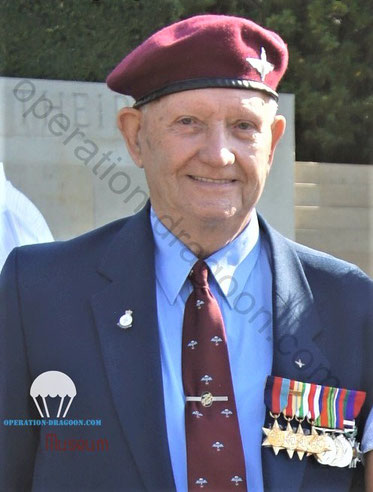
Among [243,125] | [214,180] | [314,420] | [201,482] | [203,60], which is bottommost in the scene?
[201,482]

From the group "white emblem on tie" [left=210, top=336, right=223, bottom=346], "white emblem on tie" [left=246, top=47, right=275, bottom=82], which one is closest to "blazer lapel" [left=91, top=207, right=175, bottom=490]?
"white emblem on tie" [left=210, top=336, right=223, bottom=346]

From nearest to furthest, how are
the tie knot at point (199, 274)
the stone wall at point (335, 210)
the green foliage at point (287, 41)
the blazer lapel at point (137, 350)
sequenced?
the blazer lapel at point (137, 350) → the tie knot at point (199, 274) → the green foliage at point (287, 41) → the stone wall at point (335, 210)

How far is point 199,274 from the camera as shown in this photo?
1.68 meters

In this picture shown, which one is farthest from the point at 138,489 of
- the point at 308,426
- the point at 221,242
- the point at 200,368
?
the point at 221,242

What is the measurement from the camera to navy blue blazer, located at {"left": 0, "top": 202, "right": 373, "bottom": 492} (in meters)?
1.60

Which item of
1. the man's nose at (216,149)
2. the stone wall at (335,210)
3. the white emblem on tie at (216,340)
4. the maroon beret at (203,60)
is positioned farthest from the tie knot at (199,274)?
the stone wall at (335,210)

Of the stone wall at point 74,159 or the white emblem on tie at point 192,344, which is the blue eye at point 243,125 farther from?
the stone wall at point 74,159

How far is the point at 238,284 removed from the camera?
1.70m

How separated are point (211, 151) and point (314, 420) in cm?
54

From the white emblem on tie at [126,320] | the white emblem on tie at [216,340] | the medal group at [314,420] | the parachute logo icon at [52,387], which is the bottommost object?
the medal group at [314,420]

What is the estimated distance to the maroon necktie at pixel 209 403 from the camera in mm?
1578

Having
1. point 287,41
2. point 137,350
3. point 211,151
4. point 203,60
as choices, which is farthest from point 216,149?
point 287,41

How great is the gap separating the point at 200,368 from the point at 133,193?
112 cm

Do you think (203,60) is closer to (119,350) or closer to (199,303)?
(199,303)
